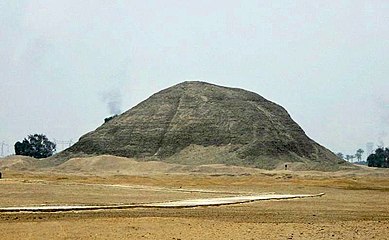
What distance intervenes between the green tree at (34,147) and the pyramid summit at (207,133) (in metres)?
30.5

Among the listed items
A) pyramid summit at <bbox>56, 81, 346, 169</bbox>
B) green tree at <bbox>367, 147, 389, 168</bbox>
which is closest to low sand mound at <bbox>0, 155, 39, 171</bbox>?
pyramid summit at <bbox>56, 81, 346, 169</bbox>

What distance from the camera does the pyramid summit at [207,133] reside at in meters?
136

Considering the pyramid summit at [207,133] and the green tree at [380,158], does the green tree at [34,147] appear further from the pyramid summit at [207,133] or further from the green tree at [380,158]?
the green tree at [380,158]

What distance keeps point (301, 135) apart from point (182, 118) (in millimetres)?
27702

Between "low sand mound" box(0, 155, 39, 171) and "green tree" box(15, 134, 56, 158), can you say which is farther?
"green tree" box(15, 134, 56, 158)

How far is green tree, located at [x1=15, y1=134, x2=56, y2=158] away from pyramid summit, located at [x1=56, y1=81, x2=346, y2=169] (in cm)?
3046

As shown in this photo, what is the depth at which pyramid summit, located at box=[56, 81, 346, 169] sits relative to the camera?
136 m

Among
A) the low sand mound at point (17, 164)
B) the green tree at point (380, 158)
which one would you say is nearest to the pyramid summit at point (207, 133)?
the low sand mound at point (17, 164)

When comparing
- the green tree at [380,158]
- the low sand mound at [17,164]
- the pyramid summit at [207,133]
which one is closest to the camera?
the low sand mound at [17,164]

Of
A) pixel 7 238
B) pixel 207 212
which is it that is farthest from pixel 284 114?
pixel 7 238

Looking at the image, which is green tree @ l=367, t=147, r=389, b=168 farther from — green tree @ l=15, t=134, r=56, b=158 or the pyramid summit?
green tree @ l=15, t=134, r=56, b=158

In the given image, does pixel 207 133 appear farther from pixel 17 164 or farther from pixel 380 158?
pixel 380 158

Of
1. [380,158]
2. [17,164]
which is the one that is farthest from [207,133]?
[380,158]

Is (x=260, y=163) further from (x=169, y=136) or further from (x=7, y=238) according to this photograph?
(x=7, y=238)
